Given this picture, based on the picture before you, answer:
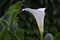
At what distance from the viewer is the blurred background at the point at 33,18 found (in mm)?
4934

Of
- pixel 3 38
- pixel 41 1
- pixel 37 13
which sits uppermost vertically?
pixel 37 13

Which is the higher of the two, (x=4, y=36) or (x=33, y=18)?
(x=4, y=36)

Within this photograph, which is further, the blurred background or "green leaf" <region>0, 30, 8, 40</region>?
the blurred background

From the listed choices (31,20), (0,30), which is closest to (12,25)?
(0,30)

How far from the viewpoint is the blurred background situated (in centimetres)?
493

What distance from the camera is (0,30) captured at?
1303 mm

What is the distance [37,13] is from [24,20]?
386 centimetres

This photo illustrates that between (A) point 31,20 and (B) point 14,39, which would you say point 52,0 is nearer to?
(A) point 31,20

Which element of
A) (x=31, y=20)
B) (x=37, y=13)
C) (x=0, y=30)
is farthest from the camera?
(x=31, y=20)

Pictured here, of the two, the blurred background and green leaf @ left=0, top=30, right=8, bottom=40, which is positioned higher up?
green leaf @ left=0, top=30, right=8, bottom=40

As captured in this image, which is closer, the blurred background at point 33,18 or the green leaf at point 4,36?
the green leaf at point 4,36

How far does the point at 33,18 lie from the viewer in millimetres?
4859

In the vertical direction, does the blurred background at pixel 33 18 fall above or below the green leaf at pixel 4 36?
below

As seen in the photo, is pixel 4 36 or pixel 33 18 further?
pixel 33 18
